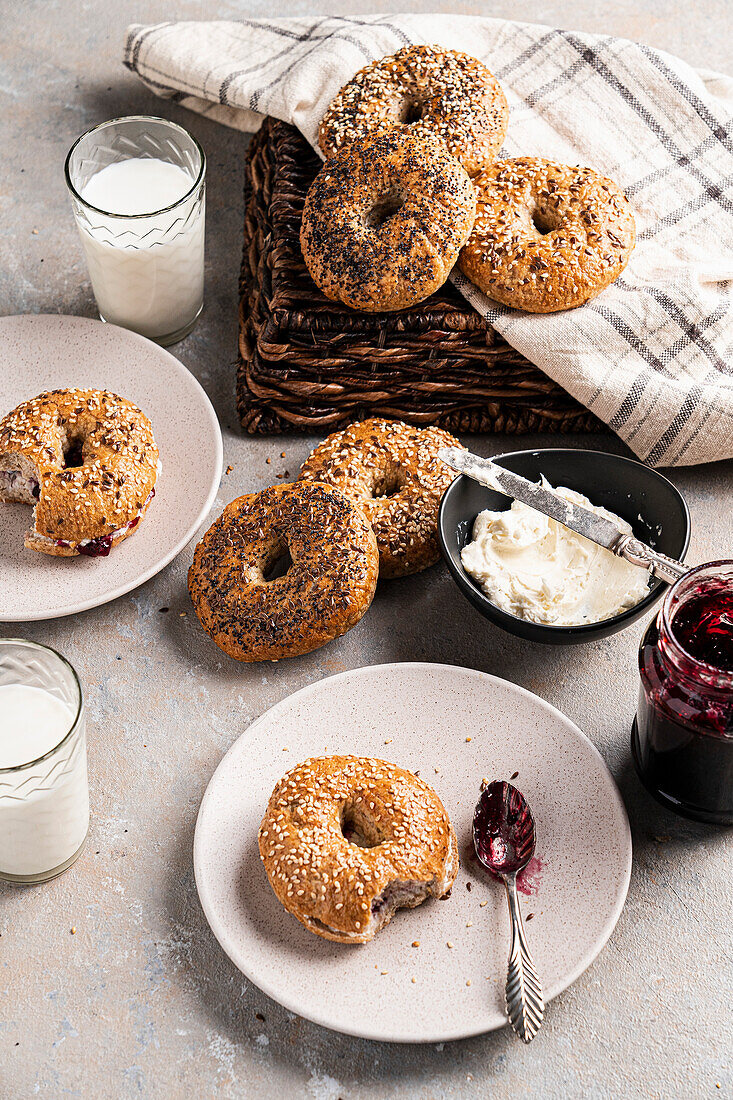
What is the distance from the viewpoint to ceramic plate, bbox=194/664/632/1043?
159 centimetres

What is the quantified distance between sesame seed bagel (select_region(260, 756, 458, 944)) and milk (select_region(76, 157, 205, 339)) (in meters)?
1.25

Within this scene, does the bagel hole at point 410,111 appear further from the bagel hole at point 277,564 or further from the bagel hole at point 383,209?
the bagel hole at point 277,564

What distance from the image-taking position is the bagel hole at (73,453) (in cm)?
218

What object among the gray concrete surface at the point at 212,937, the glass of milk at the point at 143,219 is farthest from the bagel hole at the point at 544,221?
the glass of milk at the point at 143,219

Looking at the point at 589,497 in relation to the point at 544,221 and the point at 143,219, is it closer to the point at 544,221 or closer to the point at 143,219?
the point at 544,221

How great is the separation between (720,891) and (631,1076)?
13.7 inches

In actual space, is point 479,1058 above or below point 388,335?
below

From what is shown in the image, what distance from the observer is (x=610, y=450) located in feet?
7.86

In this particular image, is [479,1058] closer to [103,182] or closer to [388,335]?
[388,335]

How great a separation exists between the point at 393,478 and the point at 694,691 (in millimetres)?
817

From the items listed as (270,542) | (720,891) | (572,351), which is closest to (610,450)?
(572,351)

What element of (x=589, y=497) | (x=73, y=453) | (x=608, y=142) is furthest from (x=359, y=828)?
(x=608, y=142)

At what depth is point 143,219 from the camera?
89.6 inches

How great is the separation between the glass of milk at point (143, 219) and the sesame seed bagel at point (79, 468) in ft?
1.18
